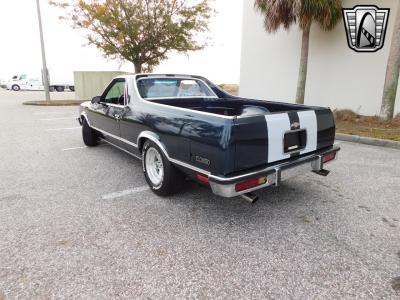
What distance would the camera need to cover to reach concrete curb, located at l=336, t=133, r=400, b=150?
631 centimetres

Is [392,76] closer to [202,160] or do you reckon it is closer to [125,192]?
[202,160]

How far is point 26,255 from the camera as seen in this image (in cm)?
243

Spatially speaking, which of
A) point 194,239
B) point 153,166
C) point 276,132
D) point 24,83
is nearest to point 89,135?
point 153,166

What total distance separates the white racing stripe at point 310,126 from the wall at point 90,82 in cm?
1948

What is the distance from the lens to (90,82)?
20.5 metres

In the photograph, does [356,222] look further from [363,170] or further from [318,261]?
[363,170]

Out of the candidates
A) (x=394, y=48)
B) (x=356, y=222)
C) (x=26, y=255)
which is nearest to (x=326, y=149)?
(x=356, y=222)

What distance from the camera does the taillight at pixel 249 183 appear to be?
8.45 ft

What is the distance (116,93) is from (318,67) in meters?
8.32

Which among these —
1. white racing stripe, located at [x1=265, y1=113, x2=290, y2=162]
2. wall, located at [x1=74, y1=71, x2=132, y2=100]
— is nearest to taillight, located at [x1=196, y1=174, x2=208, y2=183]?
white racing stripe, located at [x1=265, y1=113, x2=290, y2=162]

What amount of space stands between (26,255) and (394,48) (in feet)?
30.9

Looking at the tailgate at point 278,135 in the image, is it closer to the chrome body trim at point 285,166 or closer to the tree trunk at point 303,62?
the chrome body trim at point 285,166

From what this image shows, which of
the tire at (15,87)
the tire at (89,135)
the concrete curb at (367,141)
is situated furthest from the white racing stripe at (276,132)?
the tire at (15,87)

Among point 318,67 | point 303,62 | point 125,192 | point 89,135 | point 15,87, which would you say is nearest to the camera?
point 125,192
